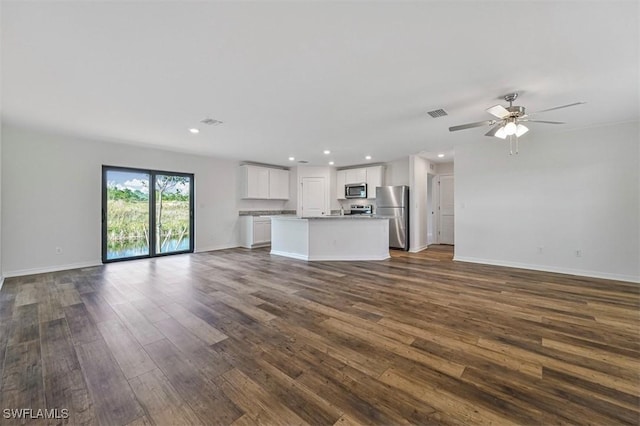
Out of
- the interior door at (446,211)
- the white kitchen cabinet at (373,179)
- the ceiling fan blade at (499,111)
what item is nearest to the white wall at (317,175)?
the white kitchen cabinet at (373,179)

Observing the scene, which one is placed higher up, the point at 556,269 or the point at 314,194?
the point at 314,194

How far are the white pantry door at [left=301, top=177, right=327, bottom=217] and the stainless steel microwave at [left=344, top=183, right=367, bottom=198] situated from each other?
744 mm

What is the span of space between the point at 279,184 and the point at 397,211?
3849 millimetres

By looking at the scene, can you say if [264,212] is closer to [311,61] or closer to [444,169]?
[444,169]

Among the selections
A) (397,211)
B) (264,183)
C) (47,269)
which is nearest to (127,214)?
(47,269)

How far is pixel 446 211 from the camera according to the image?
8.29 metres

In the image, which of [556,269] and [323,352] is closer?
[323,352]

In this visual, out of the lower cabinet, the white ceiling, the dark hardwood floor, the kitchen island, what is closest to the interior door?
the kitchen island

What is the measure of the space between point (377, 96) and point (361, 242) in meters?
3.43

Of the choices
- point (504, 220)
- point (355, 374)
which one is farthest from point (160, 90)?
point (504, 220)

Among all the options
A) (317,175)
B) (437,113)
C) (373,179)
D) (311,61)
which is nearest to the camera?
(311,61)

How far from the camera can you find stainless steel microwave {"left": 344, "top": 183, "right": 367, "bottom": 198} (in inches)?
312

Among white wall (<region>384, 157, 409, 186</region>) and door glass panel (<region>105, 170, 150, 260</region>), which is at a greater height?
white wall (<region>384, 157, 409, 186</region>)

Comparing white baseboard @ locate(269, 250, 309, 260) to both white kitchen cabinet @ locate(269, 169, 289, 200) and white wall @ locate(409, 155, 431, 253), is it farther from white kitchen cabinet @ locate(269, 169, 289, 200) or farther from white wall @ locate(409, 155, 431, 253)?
white wall @ locate(409, 155, 431, 253)
